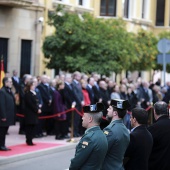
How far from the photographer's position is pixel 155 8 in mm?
46656

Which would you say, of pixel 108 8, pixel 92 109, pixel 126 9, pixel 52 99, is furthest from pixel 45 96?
pixel 126 9

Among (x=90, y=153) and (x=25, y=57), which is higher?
(x=25, y=57)

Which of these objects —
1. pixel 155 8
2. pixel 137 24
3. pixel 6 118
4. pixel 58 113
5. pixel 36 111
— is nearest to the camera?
pixel 6 118

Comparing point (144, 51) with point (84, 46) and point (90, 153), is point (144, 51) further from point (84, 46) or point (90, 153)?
point (90, 153)

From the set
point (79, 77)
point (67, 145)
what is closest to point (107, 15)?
point (79, 77)

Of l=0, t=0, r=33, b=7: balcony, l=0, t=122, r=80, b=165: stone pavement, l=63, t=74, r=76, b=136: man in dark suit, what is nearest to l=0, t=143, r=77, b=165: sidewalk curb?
l=0, t=122, r=80, b=165: stone pavement

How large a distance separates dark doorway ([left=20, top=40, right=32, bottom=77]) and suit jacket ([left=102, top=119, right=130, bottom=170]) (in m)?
21.5

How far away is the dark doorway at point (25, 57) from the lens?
29609mm

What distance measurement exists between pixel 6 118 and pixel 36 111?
1817 mm

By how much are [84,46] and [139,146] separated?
18.3 meters

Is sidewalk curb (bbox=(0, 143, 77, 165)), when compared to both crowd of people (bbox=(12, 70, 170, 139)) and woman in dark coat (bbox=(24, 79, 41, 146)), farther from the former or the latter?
crowd of people (bbox=(12, 70, 170, 139))

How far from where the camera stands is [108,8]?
38188 millimetres

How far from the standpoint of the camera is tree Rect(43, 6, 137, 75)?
87.7 feet

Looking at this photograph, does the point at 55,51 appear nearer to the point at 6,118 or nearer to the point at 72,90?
the point at 72,90
